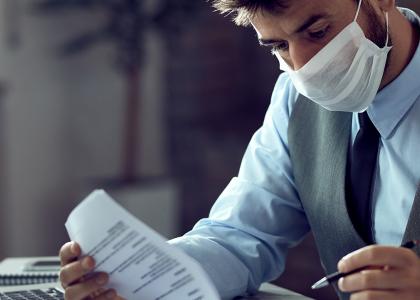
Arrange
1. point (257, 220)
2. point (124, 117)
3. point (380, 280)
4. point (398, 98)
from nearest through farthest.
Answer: point (380, 280)
point (398, 98)
point (257, 220)
point (124, 117)

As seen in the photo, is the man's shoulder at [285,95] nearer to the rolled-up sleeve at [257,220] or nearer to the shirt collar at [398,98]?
the rolled-up sleeve at [257,220]

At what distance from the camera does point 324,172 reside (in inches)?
63.9

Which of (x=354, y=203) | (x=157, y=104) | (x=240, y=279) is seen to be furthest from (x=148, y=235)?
(x=157, y=104)

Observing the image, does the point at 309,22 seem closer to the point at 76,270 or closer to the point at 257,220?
the point at 257,220

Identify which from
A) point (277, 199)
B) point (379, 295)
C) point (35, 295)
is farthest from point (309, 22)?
point (35, 295)

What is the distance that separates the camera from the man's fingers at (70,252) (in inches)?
50.4

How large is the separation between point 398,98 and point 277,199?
0.31 metres

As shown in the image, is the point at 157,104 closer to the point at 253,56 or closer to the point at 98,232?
the point at 253,56

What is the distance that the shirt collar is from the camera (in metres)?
1.54

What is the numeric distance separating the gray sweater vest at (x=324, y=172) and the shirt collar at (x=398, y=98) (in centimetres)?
8

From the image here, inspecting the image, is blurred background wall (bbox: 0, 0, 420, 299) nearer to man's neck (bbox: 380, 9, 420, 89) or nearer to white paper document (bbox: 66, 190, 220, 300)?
man's neck (bbox: 380, 9, 420, 89)

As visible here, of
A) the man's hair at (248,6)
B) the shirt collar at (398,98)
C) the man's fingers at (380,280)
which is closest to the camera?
the man's fingers at (380,280)

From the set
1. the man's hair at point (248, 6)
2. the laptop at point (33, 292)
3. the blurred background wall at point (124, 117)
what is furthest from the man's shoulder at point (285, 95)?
the blurred background wall at point (124, 117)

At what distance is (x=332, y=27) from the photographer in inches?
59.0
